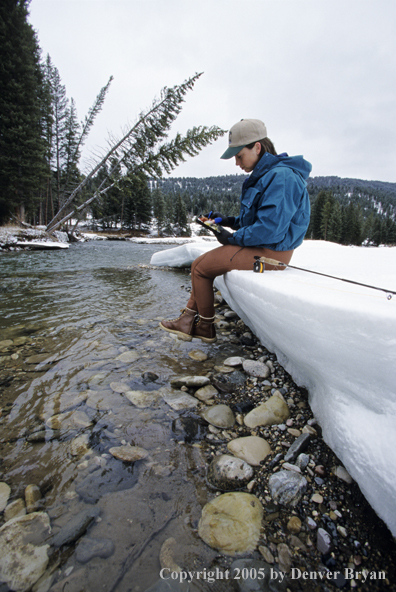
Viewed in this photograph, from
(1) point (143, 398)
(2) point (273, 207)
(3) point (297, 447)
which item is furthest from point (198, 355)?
(2) point (273, 207)

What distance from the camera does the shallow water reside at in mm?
936

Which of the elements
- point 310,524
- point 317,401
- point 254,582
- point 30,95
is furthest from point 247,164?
point 30,95

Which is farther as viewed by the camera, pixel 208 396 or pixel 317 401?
pixel 208 396

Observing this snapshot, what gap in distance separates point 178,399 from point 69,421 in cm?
72

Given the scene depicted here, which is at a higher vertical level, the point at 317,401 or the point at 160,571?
the point at 317,401

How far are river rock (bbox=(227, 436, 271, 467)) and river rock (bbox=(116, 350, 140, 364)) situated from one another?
1.23 m

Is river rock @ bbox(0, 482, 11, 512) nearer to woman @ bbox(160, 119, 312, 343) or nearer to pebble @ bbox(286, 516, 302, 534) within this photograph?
pebble @ bbox(286, 516, 302, 534)

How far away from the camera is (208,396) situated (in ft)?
6.16

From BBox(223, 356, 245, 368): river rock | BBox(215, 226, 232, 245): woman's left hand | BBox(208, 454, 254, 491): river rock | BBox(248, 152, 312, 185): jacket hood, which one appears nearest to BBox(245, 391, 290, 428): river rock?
BBox(208, 454, 254, 491): river rock

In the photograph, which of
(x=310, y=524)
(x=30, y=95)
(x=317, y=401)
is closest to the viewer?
(x=310, y=524)

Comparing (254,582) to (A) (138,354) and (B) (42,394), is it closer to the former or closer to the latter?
(B) (42,394)

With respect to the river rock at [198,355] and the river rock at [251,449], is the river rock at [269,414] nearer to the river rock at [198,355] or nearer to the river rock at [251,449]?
the river rock at [251,449]

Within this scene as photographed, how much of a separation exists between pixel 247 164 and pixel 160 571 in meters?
2.72

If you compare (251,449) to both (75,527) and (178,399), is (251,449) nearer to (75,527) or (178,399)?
(178,399)
